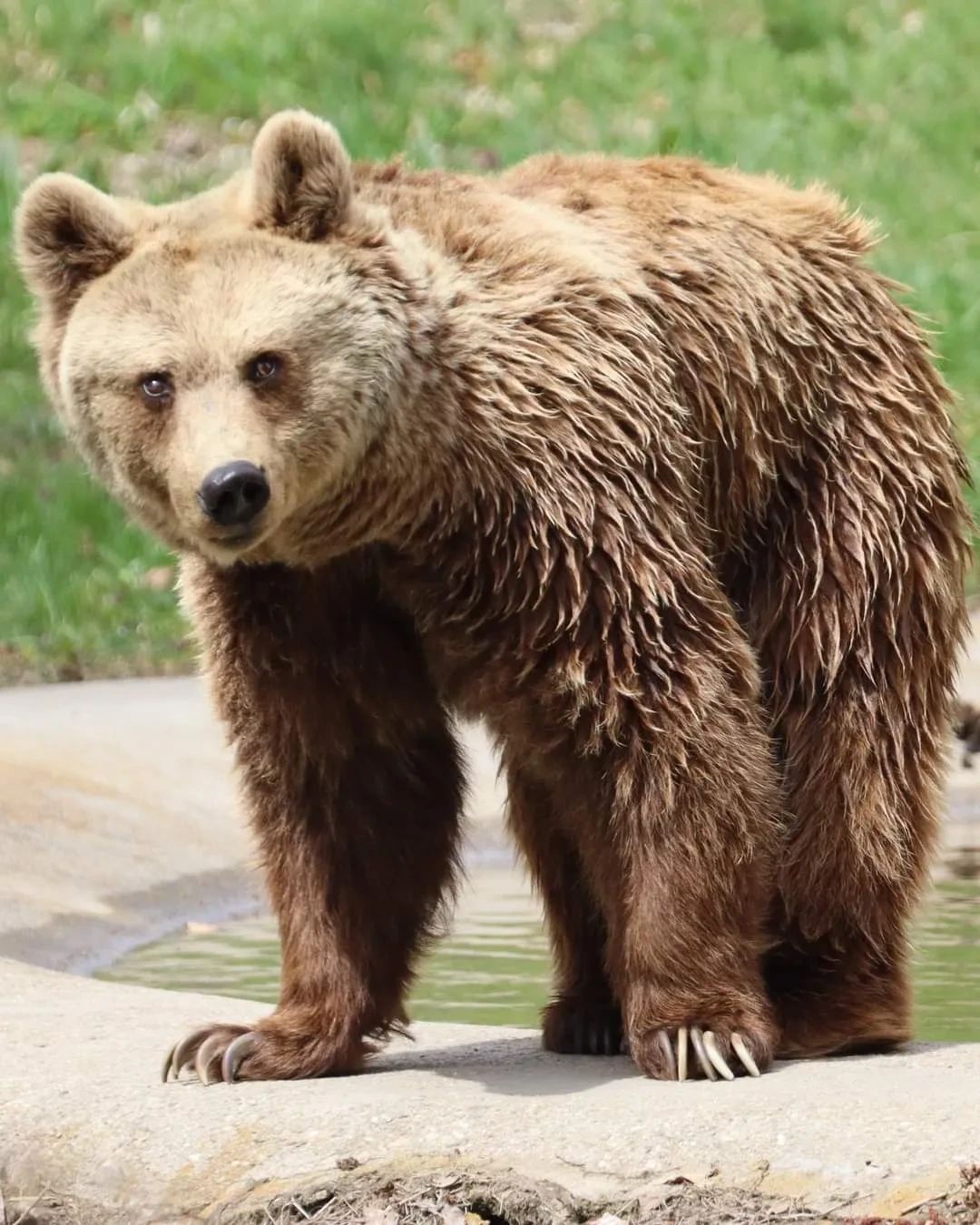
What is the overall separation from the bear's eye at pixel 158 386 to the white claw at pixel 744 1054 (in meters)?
1.75

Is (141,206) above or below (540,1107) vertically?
above

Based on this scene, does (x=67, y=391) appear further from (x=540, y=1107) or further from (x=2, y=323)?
(x=2, y=323)

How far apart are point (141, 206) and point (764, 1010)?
2.16 m

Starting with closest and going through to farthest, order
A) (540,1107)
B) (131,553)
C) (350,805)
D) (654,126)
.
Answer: (540,1107) < (350,805) < (131,553) < (654,126)

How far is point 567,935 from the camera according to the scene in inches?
224

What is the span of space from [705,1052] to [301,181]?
1954 millimetres

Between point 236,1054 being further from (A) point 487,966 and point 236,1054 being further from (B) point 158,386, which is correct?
(A) point 487,966

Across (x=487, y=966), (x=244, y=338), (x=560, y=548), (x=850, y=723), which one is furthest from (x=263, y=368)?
(x=487, y=966)

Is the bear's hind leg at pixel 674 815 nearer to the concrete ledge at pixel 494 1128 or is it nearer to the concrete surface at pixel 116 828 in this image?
the concrete ledge at pixel 494 1128

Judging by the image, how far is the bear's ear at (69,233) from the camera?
4770 mm

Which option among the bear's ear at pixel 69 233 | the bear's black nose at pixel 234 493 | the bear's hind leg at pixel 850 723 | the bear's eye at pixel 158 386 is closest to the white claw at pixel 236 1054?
the bear's hind leg at pixel 850 723

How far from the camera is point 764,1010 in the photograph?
501cm

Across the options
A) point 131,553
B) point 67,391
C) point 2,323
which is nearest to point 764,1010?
point 67,391

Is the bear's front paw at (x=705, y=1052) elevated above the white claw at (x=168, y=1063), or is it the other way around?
the bear's front paw at (x=705, y=1052)
